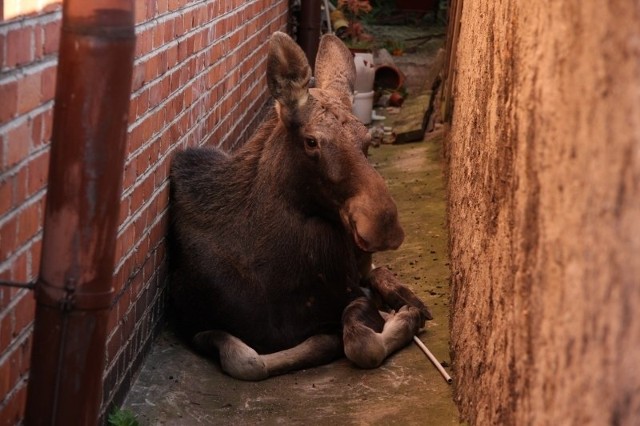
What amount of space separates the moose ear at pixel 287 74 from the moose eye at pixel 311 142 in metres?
0.16

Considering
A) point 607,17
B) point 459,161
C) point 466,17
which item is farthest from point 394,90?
point 607,17

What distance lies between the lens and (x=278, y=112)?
510 centimetres

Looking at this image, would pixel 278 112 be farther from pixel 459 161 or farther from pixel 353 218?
pixel 459 161

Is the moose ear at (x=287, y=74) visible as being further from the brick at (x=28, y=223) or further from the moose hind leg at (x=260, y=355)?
the brick at (x=28, y=223)

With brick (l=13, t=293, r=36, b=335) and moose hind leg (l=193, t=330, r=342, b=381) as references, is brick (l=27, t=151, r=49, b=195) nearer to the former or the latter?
brick (l=13, t=293, r=36, b=335)

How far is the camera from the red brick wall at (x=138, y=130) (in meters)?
2.98

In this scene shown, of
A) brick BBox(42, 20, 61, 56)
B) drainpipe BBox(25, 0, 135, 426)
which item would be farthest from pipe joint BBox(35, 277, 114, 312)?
brick BBox(42, 20, 61, 56)

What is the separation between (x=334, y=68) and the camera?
216 inches

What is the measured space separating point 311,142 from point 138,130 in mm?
867

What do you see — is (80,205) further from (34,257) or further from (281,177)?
(281,177)

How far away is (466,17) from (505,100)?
340cm

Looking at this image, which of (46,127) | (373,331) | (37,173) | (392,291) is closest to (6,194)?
(37,173)

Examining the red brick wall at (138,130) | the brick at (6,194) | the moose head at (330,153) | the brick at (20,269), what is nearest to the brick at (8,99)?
the red brick wall at (138,130)

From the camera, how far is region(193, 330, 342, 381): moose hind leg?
476 cm
